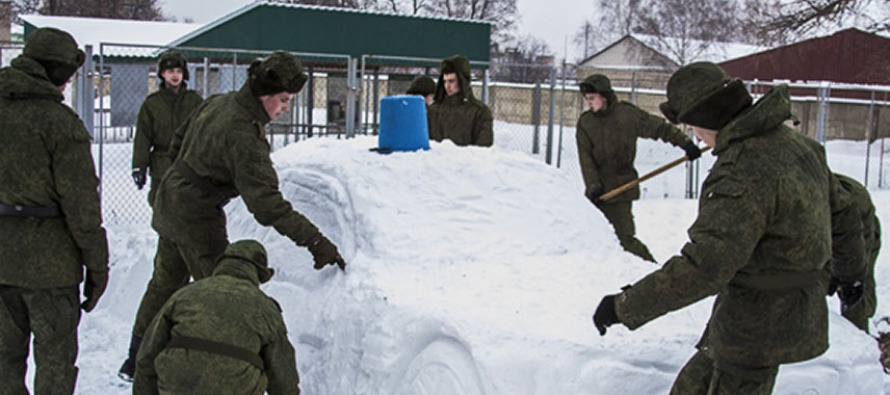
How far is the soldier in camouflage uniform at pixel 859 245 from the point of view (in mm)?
Answer: 3355

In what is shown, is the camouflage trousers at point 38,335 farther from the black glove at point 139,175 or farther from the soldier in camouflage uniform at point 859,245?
the soldier in camouflage uniform at point 859,245

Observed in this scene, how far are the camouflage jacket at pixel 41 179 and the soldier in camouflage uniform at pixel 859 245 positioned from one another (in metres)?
3.06

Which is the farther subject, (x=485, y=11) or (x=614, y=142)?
(x=485, y=11)

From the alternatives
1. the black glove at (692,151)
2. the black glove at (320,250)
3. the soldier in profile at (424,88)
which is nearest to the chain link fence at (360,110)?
the black glove at (692,151)

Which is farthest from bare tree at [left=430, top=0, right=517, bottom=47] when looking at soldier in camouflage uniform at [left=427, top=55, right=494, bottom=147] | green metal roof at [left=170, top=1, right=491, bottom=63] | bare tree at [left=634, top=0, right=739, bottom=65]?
soldier in camouflage uniform at [left=427, top=55, right=494, bottom=147]

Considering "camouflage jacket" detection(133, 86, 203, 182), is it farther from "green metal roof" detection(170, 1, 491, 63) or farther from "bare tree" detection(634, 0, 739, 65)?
"bare tree" detection(634, 0, 739, 65)

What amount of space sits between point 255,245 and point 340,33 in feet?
45.0

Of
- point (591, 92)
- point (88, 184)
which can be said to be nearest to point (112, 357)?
point (88, 184)

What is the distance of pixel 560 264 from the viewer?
13.8 ft

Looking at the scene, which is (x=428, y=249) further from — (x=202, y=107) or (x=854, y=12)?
(x=854, y=12)

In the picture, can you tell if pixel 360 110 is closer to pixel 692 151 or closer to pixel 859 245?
pixel 692 151

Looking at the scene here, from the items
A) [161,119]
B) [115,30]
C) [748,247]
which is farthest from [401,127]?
[115,30]

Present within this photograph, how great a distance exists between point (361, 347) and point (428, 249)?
0.64m

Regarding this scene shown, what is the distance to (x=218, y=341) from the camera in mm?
2797
